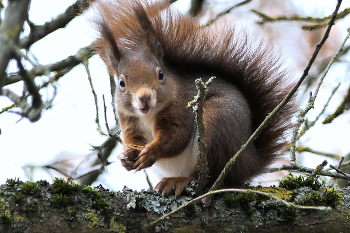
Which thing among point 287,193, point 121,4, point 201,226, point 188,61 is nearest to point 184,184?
point 201,226

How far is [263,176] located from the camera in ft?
10.3

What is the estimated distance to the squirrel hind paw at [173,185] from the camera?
95.9 inches

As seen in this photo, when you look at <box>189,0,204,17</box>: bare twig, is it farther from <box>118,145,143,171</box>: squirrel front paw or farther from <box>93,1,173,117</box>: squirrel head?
<box>118,145,143,171</box>: squirrel front paw

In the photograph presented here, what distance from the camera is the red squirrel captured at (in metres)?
2.78

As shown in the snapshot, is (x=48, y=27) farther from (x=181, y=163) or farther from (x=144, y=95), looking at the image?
(x=181, y=163)

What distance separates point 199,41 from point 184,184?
1113mm

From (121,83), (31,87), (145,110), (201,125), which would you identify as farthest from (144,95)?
(31,87)

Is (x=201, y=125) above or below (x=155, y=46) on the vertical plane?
below

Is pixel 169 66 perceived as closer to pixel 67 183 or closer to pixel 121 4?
pixel 121 4

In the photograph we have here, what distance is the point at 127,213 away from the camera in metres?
2.14

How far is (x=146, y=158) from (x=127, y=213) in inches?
21.9

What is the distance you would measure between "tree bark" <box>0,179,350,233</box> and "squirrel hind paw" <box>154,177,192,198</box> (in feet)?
0.17

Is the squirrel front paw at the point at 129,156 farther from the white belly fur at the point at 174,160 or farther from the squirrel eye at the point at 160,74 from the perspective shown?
the squirrel eye at the point at 160,74

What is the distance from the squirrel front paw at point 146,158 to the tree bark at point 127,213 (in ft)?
0.90
